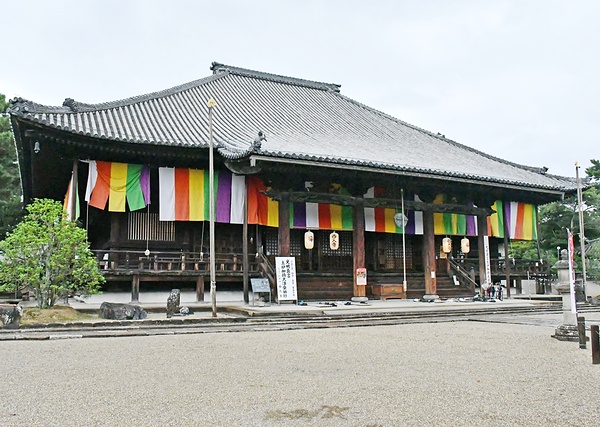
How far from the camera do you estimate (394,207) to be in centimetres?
1681

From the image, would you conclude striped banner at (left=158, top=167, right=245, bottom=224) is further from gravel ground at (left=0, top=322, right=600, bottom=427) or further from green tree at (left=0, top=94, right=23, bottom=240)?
green tree at (left=0, top=94, right=23, bottom=240)

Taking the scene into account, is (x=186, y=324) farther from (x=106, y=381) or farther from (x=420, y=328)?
(x=106, y=381)

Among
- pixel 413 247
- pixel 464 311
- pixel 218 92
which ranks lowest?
pixel 464 311

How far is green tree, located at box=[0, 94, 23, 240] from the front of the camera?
1134 inches

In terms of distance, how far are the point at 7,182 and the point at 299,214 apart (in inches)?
851

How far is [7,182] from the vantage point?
2941 centimetres

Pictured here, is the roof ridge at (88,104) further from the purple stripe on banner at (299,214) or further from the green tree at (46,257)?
the purple stripe on banner at (299,214)

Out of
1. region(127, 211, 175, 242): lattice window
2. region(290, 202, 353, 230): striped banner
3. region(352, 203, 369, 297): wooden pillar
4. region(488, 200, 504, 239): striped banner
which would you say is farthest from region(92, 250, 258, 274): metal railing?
region(488, 200, 504, 239): striped banner

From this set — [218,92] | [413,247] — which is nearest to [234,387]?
[413,247]

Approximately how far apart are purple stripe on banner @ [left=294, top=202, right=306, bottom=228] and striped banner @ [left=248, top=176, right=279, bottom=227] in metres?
0.58

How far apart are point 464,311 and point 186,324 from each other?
7.42 m

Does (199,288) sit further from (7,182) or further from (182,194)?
(7,182)

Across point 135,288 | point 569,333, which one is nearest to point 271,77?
Result: point 135,288

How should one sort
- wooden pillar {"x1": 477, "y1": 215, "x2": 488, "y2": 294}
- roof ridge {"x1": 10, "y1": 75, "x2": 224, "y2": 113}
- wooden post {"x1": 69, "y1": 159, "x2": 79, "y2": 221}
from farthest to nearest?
wooden pillar {"x1": 477, "y1": 215, "x2": 488, "y2": 294} < wooden post {"x1": 69, "y1": 159, "x2": 79, "y2": 221} < roof ridge {"x1": 10, "y1": 75, "x2": 224, "y2": 113}
